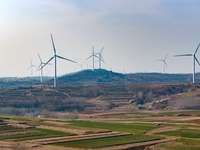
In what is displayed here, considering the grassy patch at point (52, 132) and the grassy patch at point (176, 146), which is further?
the grassy patch at point (52, 132)

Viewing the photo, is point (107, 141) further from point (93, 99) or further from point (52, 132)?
point (93, 99)

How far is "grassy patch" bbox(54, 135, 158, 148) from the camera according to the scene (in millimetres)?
51125

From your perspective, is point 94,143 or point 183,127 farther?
point 183,127

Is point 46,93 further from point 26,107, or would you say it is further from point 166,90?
point 166,90

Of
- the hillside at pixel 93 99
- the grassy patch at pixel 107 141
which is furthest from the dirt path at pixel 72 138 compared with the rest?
the hillside at pixel 93 99

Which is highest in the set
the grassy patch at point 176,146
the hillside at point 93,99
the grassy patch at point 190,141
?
the hillside at point 93,99

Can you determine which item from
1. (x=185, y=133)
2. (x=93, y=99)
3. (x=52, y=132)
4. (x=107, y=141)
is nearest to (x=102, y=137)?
(x=107, y=141)

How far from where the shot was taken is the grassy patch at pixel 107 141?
168ft

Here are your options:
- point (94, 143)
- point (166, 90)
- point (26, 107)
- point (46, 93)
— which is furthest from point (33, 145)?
point (166, 90)

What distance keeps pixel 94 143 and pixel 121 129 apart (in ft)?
55.4

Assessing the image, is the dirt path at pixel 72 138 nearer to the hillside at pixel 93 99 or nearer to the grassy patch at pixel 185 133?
the grassy patch at pixel 185 133

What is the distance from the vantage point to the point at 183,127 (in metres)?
69.9

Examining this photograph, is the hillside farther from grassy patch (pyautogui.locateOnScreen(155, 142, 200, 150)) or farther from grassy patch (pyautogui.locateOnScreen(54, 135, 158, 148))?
grassy patch (pyautogui.locateOnScreen(155, 142, 200, 150))

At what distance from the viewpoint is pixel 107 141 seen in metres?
54.8
